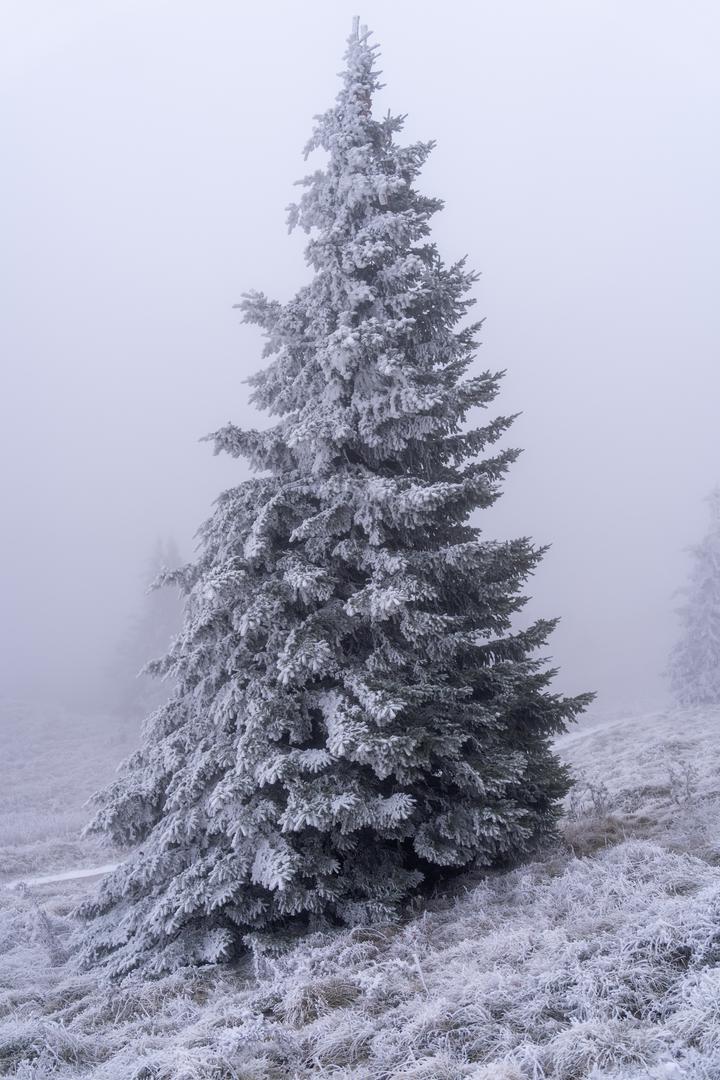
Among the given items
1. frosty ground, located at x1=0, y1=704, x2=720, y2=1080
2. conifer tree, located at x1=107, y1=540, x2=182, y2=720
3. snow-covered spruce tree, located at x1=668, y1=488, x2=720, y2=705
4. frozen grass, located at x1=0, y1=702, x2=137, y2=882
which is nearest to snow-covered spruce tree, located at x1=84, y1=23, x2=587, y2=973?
frosty ground, located at x1=0, y1=704, x2=720, y2=1080

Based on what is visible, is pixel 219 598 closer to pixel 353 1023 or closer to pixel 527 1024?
pixel 353 1023

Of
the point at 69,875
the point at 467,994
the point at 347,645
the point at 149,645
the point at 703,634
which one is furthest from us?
the point at 149,645

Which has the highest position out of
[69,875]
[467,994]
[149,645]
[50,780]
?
[149,645]

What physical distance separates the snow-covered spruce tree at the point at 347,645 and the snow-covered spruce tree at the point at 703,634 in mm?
32731

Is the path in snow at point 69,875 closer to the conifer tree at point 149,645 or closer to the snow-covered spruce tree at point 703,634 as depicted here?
the conifer tree at point 149,645

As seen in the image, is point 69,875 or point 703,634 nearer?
point 69,875

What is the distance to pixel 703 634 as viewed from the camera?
38.6m

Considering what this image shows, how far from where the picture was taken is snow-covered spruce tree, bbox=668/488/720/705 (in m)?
37.9

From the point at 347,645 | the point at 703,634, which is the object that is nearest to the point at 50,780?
the point at 347,645

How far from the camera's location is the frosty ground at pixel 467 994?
4.43 metres

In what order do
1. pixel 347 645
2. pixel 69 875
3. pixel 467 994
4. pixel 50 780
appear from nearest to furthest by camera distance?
pixel 467 994
pixel 347 645
pixel 69 875
pixel 50 780

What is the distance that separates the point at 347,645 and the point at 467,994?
525 centimetres

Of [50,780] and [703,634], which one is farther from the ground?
[703,634]

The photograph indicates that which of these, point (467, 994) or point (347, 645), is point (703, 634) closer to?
point (347, 645)
